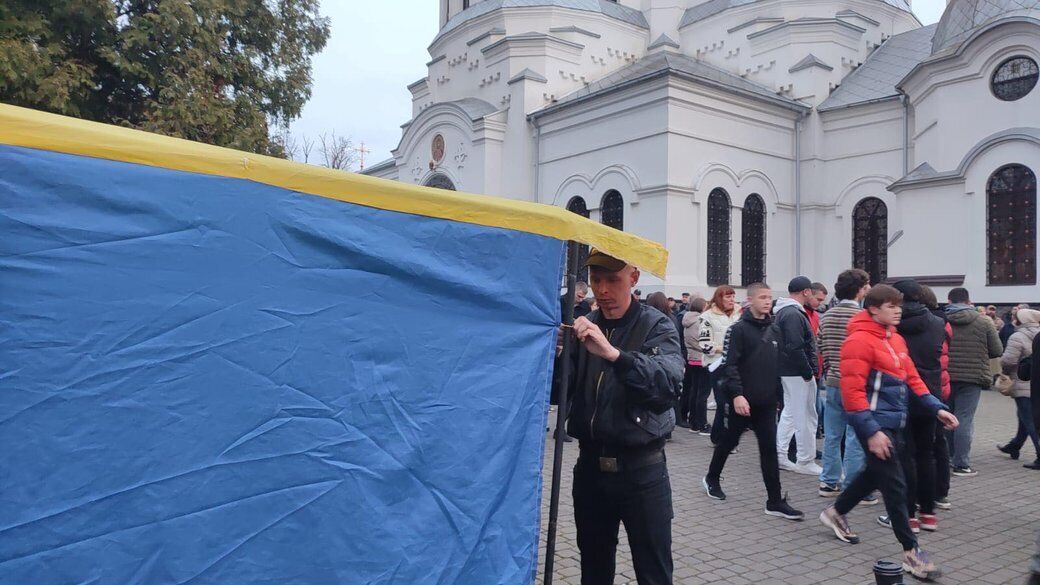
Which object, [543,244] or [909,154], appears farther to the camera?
[909,154]

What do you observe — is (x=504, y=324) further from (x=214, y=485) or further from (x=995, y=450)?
(x=995, y=450)

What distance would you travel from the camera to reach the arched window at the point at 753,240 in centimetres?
2256

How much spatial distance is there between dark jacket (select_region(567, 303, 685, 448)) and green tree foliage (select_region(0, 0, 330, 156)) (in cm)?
906

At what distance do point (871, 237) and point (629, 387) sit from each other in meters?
22.4

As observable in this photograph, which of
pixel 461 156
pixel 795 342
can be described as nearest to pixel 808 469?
pixel 795 342

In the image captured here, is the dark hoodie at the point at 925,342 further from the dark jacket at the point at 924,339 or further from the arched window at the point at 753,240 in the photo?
the arched window at the point at 753,240

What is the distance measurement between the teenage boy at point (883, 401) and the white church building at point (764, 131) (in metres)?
15.2

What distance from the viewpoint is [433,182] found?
93.3ft

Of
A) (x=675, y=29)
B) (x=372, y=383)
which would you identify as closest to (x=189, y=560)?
(x=372, y=383)

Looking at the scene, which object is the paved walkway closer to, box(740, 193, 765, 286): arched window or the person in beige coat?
the person in beige coat

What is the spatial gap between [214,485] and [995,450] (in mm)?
9929

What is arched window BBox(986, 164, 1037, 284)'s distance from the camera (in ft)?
A: 57.9

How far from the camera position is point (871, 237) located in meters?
22.9

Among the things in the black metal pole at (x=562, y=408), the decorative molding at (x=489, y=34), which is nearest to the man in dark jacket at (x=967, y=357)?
the black metal pole at (x=562, y=408)
